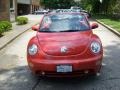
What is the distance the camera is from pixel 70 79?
768 centimetres

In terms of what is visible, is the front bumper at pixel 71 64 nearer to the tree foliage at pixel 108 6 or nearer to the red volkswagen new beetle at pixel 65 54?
the red volkswagen new beetle at pixel 65 54

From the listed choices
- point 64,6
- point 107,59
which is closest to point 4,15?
point 107,59

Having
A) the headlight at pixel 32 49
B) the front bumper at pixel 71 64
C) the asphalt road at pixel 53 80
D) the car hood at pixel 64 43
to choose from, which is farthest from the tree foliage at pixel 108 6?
the front bumper at pixel 71 64

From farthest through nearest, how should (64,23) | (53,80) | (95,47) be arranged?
(64,23) → (53,80) → (95,47)

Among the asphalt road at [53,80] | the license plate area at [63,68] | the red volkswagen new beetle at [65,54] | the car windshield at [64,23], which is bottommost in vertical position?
the asphalt road at [53,80]

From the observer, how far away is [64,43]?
289 inches

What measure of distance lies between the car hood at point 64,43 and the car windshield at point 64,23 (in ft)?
1.65

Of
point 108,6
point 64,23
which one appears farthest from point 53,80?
point 108,6

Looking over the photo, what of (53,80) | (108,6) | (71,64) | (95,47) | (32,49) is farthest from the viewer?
(108,6)

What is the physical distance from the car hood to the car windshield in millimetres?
503

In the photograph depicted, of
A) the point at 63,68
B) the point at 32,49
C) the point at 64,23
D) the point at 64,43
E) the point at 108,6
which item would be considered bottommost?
the point at 63,68

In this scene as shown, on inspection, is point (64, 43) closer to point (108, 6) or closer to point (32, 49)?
point (32, 49)

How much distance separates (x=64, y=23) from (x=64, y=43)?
1.39 meters

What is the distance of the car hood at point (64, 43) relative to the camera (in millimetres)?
7164
